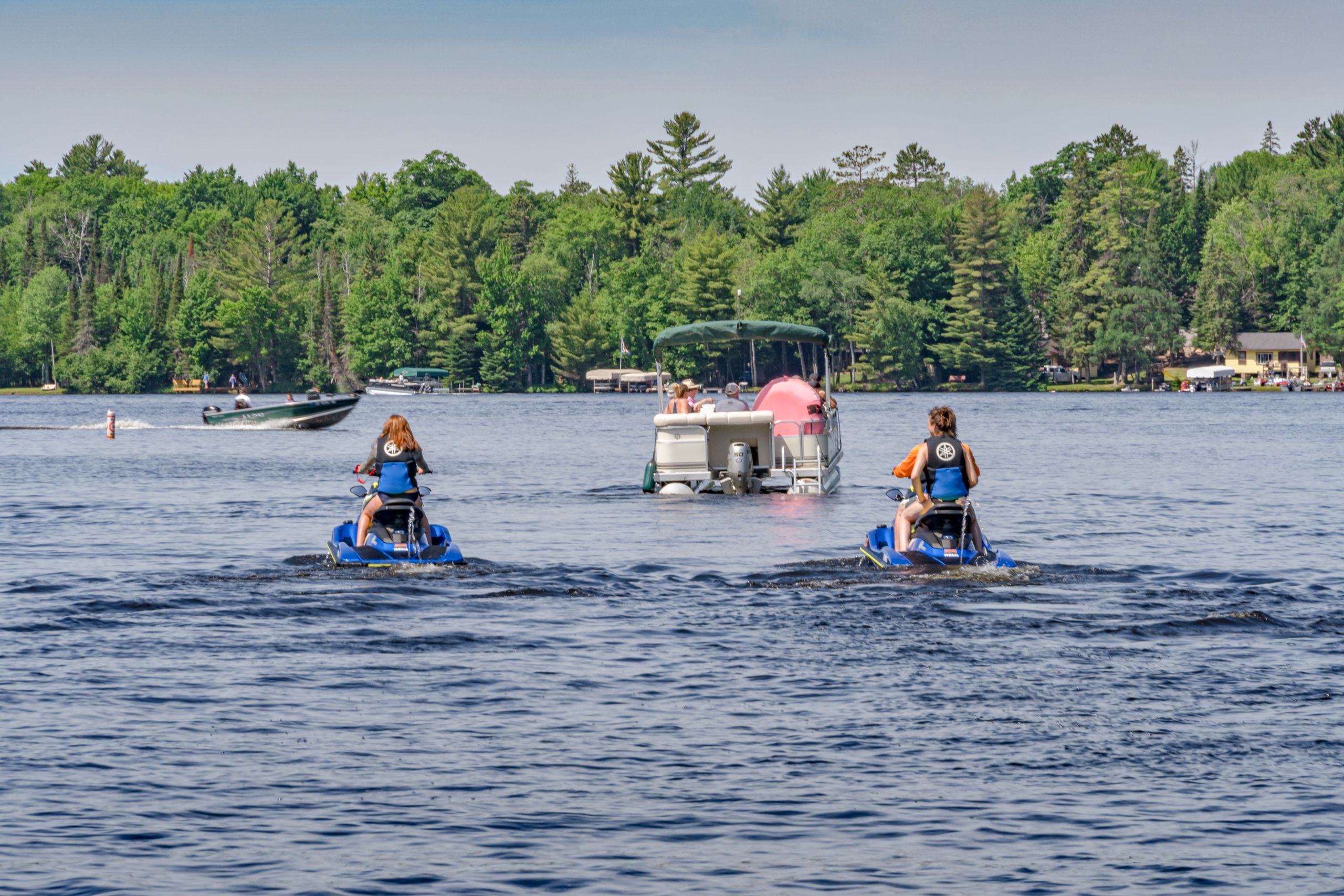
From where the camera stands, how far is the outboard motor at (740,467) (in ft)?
106

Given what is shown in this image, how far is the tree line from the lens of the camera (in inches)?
5753

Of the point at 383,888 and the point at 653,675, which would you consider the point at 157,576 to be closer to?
the point at 653,675

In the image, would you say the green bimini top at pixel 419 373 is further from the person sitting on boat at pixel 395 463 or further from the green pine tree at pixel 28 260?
the person sitting on boat at pixel 395 463

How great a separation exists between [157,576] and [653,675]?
9.30 metres

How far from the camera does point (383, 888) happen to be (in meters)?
9.02

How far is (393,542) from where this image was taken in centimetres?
2016

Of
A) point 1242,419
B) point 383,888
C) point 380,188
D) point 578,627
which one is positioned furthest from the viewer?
point 380,188

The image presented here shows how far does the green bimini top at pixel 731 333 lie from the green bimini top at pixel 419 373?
121m

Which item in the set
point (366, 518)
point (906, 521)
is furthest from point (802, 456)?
point (366, 518)

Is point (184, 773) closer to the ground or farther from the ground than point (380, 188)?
closer to the ground

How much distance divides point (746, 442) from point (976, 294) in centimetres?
11610

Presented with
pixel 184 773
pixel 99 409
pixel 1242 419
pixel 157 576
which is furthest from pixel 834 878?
pixel 99 409

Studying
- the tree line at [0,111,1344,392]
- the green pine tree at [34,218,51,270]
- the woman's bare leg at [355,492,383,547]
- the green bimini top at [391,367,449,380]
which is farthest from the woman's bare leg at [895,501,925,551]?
the green pine tree at [34,218,51,270]

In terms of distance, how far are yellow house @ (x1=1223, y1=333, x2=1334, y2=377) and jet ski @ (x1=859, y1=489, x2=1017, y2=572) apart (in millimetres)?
139124
